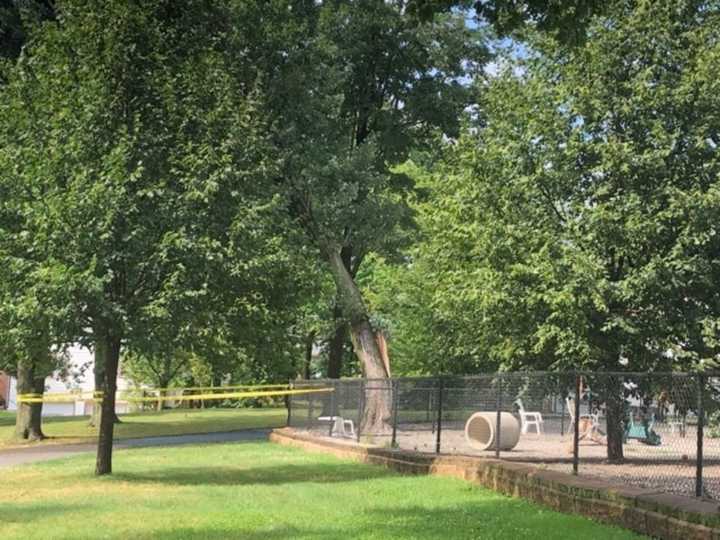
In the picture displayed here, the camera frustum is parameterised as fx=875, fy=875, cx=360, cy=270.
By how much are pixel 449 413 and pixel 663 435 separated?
5505 mm

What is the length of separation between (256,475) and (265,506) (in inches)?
178

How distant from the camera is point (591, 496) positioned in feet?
29.8

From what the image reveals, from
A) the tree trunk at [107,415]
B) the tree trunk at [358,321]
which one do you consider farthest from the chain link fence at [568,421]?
the tree trunk at [107,415]

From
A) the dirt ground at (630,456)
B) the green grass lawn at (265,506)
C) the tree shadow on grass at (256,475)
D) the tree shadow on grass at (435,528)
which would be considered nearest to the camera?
the tree shadow on grass at (435,528)

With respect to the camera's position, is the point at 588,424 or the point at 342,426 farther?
the point at 342,426

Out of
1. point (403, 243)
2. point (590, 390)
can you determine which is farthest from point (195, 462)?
point (403, 243)

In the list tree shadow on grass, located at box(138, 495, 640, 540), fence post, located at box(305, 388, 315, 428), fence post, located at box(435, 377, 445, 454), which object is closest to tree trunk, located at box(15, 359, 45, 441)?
fence post, located at box(305, 388, 315, 428)

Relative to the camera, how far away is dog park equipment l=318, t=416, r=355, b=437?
20227 mm

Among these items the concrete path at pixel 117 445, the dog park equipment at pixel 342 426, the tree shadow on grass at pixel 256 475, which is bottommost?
the concrete path at pixel 117 445

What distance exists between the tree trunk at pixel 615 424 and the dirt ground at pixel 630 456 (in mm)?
134

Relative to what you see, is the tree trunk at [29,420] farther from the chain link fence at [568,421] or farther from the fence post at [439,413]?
the fence post at [439,413]

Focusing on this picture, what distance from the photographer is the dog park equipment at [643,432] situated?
10.4 m

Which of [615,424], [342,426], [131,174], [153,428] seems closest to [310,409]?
[342,426]

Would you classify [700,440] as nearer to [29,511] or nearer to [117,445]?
[29,511]
